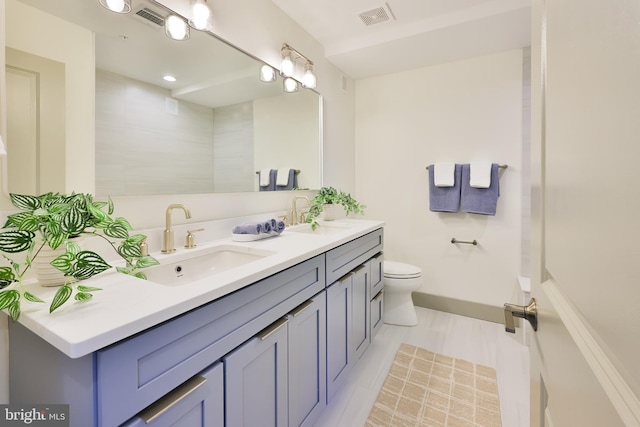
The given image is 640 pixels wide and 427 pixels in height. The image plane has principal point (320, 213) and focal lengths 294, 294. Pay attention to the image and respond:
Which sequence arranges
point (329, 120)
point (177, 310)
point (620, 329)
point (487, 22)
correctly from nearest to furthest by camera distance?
1. point (620, 329)
2. point (177, 310)
3. point (487, 22)
4. point (329, 120)

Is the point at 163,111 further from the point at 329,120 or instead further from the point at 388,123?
the point at 388,123

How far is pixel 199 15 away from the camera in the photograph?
140cm

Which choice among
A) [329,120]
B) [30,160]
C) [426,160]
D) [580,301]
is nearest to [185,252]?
[30,160]

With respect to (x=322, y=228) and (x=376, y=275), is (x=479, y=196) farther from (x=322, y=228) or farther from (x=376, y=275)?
(x=322, y=228)

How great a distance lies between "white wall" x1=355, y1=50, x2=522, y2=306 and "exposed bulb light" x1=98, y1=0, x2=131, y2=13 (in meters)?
2.23

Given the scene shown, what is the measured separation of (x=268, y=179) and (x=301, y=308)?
1010 mm

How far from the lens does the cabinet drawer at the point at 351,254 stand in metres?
1.48

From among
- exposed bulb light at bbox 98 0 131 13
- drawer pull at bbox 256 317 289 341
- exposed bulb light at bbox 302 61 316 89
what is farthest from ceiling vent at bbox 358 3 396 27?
drawer pull at bbox 256 317 289 341

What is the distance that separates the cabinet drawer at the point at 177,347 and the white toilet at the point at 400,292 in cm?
148

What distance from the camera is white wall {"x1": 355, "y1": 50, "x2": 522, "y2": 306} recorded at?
2416 mm

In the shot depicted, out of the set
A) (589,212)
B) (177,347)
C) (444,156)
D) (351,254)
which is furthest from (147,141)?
(444,156)

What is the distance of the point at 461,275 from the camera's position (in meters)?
2.64

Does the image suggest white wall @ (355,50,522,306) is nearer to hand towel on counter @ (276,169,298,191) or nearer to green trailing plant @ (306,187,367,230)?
green trailing plant @ (306,187,367,230)

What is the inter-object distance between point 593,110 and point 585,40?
10 centimetres
